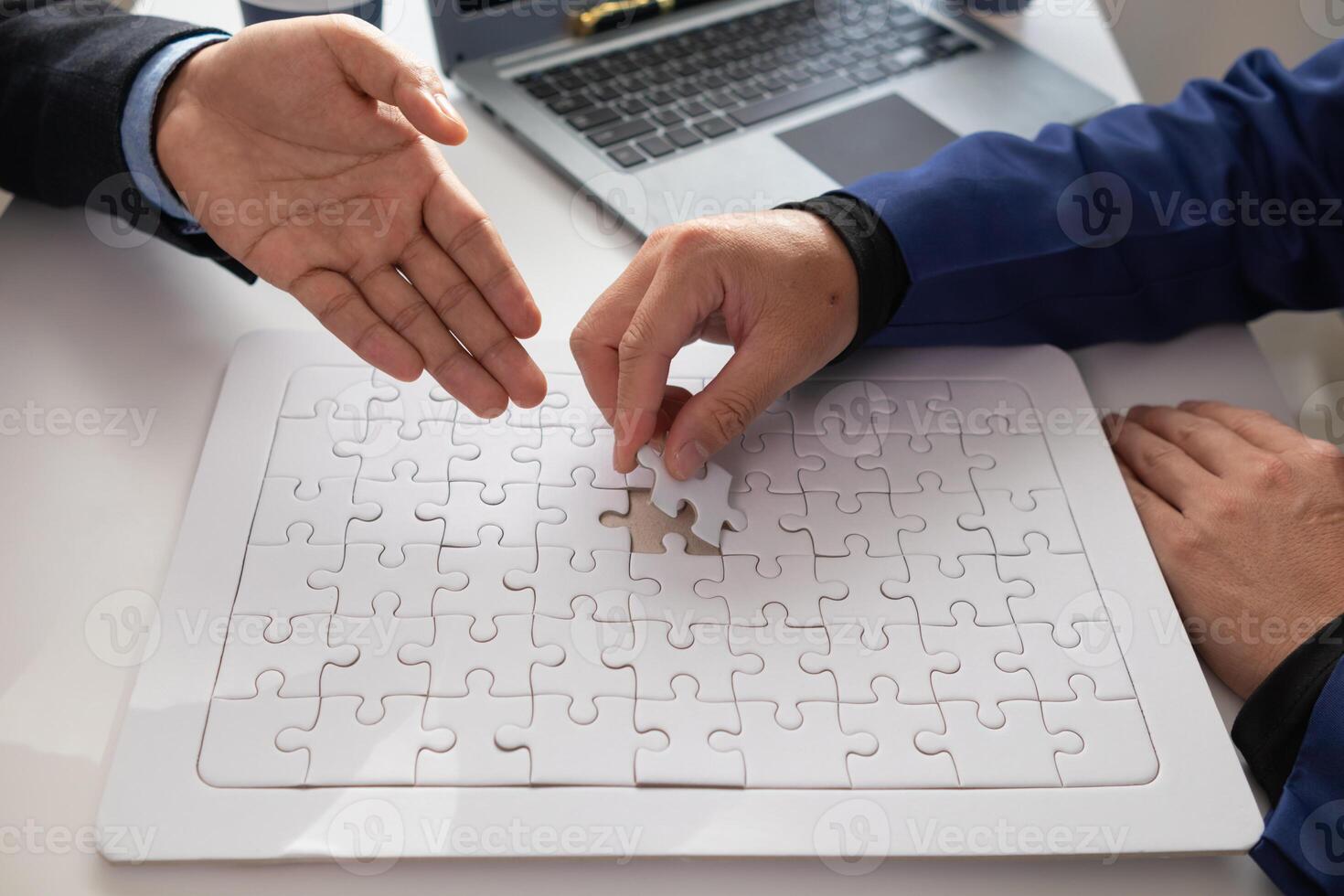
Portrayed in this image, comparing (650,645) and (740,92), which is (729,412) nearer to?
(650,645)

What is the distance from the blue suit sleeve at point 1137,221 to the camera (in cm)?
110

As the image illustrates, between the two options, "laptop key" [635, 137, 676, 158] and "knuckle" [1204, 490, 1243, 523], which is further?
"laptop key" [635, 137, 676, 158]

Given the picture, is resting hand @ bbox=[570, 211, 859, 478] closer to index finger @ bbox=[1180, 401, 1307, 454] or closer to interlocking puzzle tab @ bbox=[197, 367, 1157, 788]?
interlocking puzzle tab @ bbox=[197, 367, 1157, 788]

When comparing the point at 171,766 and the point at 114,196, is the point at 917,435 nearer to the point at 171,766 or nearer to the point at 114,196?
the point at 171,766

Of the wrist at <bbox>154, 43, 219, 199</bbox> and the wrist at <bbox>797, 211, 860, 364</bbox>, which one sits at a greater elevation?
the wrist at <bbox>154, 43, 219, 199</bbox>

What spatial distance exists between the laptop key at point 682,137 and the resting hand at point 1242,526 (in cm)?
61

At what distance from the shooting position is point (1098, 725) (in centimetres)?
81

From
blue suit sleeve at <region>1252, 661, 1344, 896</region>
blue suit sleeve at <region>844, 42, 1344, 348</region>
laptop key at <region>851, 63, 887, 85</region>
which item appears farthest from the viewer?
laptop key at <region>851, 63, 887, 85</region>

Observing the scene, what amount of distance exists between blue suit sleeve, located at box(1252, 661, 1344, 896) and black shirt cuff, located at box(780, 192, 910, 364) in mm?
497

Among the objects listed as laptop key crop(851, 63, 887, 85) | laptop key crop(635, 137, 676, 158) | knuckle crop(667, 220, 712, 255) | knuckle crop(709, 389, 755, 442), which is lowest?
knuckle crop(709, 389, 755, 442)

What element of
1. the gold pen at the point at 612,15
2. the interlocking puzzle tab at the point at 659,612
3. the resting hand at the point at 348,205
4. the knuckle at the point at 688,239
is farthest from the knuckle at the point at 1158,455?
the gold pen at the point at 612,15

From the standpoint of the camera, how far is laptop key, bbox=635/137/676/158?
1.29m

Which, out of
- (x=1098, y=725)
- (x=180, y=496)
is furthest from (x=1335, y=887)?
(x=180, y=496)

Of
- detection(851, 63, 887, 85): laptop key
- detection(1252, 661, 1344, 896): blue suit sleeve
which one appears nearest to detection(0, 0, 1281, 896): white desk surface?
detection(1252, 661, 1344, 896): blue suit sleeve
